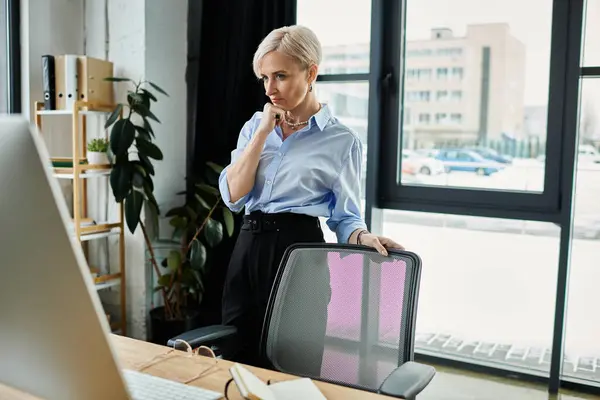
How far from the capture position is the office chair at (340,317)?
5.10 ft

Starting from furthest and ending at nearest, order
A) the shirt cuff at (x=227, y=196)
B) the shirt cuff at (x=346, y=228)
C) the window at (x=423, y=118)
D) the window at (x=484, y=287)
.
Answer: the window at (x=423, y=118), the window at (x=484, y=287), the shirt cuff at (x=227, y=196), the shirt cuff at (x=346, y=228)

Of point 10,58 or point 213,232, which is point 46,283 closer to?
point 213,232

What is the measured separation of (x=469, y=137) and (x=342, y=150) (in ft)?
5.15

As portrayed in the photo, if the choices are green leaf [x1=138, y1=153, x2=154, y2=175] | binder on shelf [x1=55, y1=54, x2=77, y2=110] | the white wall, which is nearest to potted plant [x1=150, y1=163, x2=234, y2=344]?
the white wall

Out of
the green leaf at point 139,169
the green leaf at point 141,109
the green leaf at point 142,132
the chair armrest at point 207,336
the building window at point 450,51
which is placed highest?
the building window at point 450,51

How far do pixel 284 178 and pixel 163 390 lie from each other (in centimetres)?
98


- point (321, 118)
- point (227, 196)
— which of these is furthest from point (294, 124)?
point (227, 196)

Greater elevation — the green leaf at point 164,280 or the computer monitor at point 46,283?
the computer monitor at point 46,283

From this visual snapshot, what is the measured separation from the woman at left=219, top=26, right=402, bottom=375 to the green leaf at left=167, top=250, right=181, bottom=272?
1272mm

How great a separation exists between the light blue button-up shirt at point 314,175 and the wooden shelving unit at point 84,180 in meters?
1.42

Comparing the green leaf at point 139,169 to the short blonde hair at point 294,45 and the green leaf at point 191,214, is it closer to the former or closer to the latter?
the green leaf at point 191,214

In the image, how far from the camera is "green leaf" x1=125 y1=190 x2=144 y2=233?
126 inches

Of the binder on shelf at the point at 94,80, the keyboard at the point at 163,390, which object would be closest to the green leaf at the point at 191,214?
the binder on shelf at the point at 94,80

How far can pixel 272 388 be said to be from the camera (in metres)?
1.20
